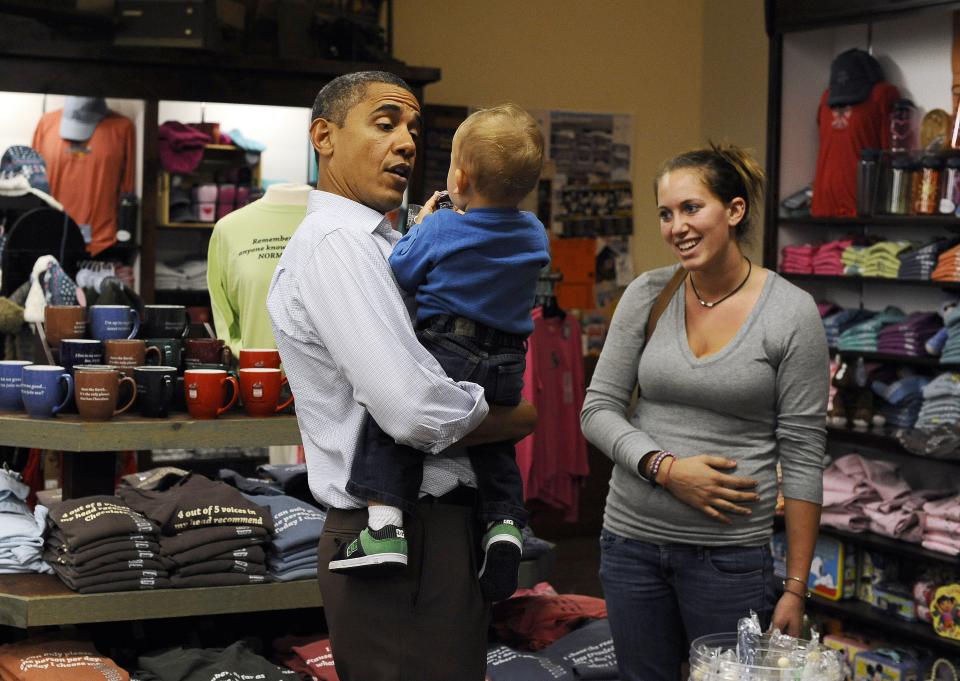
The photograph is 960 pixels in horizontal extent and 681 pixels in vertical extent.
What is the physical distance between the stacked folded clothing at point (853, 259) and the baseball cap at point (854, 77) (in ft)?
2.09

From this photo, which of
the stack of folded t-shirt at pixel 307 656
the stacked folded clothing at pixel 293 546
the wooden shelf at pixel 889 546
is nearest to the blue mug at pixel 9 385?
the stacked folded clothing at pixel 293 546

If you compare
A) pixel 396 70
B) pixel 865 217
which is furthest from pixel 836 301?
pixel 396 70

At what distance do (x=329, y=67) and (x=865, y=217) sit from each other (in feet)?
7.98

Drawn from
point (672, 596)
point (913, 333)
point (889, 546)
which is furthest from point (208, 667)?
point (913, 333)

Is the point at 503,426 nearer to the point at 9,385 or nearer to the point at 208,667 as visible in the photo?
the point at 208,667

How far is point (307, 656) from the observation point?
266 centimetres

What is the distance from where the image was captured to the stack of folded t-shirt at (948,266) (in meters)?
4.68

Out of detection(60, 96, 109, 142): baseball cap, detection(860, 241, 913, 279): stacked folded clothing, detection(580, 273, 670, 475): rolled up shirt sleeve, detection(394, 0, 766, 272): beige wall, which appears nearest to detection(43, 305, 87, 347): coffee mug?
detection(580, 273, 670, 475): rolled up shirt sleeve

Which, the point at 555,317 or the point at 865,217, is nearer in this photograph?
the point at 865,217

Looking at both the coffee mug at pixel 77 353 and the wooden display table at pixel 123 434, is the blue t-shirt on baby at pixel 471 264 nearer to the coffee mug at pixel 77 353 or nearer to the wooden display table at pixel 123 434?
the wooden display table at pixel 123 434

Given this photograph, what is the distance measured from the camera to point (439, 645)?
5.42 ft

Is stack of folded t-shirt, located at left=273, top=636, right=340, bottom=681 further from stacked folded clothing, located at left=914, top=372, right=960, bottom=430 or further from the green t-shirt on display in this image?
stacked folded clothing, located at left=914, top=372, right=960, bottom=430

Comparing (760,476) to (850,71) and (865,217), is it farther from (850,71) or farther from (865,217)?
(850,71)

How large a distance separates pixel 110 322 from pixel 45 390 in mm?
346
